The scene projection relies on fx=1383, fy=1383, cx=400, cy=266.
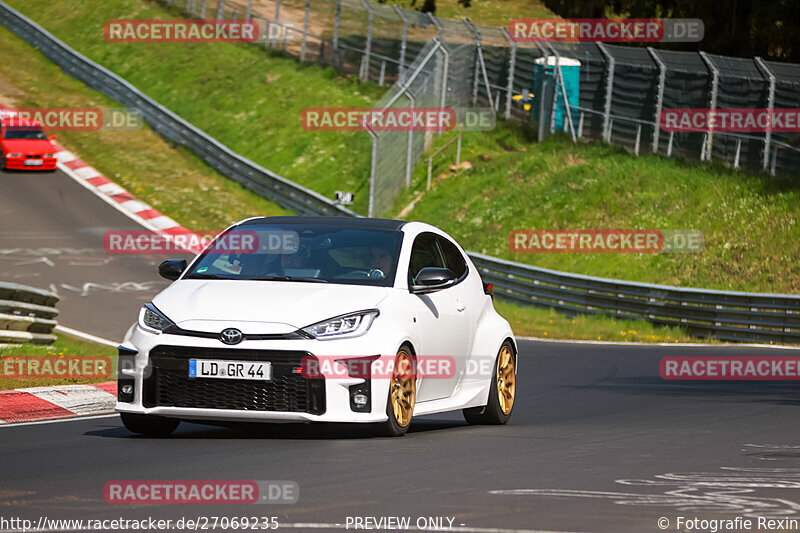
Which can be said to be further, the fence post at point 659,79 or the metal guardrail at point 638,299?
the fence post at point 659,79

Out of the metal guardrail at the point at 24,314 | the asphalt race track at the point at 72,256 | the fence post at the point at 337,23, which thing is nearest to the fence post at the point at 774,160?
the asphalt race track at the point at 72,256

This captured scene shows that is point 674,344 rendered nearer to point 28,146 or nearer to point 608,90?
point 608,90

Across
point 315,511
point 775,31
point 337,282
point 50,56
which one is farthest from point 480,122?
point 315,511

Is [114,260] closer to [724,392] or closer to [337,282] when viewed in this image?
[724,392]

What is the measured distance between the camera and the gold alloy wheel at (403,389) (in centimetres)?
973

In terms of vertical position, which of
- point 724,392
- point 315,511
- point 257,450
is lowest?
point 724,392

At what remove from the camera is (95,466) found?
8.26 metres

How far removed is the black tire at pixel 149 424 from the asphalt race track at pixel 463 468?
5.4 inches

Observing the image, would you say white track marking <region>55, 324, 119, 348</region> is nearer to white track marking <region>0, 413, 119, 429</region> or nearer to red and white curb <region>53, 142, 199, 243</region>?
white track marking <region>0, 413, 119, 429</region>

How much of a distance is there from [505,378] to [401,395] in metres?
2.18

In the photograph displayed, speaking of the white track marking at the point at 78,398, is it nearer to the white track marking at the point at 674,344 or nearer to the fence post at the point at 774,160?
the white track marking at the point at 674,344

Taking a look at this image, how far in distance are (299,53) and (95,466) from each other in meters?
47.2

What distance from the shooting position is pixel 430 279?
1015 centimetres

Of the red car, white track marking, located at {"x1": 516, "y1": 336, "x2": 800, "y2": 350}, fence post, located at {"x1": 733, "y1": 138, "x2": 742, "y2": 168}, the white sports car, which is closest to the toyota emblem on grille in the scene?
the white sports car
